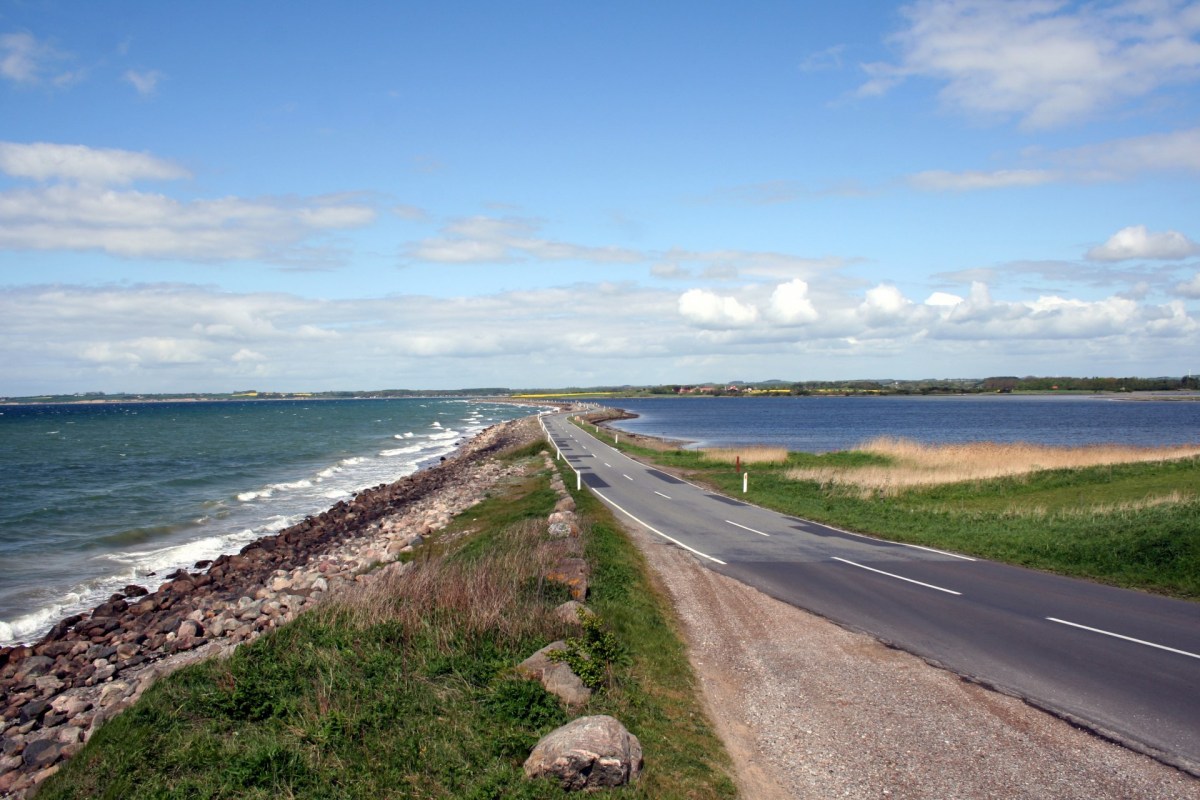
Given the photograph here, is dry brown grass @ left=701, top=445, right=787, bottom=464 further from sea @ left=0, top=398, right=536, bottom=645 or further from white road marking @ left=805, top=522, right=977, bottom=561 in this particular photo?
sea @ left=0, top=398, right=536, bottom=645

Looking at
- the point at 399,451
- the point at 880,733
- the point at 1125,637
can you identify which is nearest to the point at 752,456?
the point at 1125,637

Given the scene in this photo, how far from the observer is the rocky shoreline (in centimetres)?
1101

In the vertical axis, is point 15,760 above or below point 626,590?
below

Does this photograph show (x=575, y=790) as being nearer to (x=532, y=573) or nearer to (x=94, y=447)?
(x=532, y=573)

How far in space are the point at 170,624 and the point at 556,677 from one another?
1278 cm

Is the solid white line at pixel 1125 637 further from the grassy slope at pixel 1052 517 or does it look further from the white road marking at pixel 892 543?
the white road marking at pixel 892 543

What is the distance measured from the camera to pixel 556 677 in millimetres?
8609

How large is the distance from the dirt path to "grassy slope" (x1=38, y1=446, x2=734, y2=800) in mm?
568

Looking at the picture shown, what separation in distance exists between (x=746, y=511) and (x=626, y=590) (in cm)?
1370

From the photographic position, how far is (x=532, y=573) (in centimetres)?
1278

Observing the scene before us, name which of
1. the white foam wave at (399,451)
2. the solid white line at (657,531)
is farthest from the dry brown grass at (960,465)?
the white foam wave at (399,451)

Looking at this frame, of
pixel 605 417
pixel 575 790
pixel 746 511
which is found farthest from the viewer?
pixel 605 417

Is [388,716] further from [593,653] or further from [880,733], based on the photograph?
[880,733]

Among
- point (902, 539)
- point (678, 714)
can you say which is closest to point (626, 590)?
point (678, 714)
